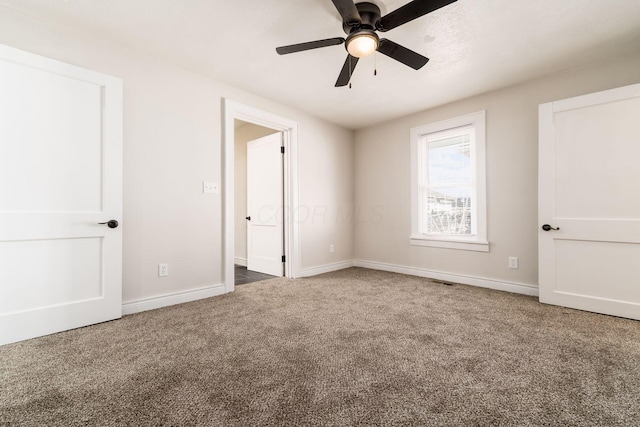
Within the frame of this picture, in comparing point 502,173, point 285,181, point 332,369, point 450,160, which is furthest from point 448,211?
point 332,369

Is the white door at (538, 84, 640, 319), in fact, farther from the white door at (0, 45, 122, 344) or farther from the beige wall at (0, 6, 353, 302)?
the white door at (0, 45, 122, 344)

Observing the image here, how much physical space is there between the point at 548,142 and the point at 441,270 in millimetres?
1961

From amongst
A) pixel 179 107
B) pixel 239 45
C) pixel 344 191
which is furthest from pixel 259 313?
pixel 344 191

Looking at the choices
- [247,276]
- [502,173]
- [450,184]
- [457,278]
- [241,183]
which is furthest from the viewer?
[241,183]

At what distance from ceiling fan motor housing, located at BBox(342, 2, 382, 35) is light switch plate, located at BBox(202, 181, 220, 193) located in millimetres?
2086

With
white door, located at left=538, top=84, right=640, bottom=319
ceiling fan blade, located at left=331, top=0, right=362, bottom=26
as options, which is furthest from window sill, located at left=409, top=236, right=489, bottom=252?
ceiling fan blade, located at left=331, top=0, right=362, bottom=26

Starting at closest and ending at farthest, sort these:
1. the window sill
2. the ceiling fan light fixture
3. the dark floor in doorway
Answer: the ceiling fan light fixture
the window sill
the dark floor in doorway

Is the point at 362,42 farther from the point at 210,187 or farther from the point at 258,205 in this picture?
the point at 258,205

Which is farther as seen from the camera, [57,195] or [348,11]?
[57,195]

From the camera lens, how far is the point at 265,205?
14.5ft

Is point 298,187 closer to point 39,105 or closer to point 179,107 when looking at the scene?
point 179,107

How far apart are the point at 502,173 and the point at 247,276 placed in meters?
3.74

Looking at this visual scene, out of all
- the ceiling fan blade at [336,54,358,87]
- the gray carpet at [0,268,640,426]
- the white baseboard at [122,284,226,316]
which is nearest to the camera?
the gray carpet at [0,268,640,426]

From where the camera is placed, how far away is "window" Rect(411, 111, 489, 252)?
3541 millimetres
